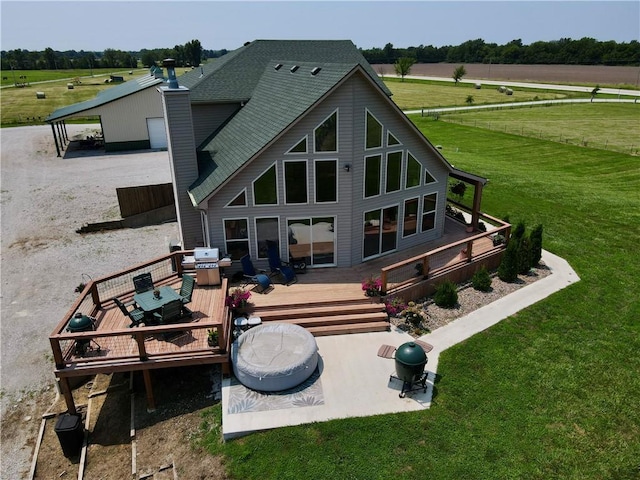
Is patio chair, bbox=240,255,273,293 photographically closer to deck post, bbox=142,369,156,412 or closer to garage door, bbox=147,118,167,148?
deck post, bbox=142,369,156,412

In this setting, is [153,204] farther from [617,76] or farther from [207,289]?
[617,76]

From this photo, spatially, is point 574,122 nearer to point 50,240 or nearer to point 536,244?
point 536,244

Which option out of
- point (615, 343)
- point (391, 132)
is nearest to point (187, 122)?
point (391, 132)

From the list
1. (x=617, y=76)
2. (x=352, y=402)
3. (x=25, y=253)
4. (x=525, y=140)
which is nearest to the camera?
(x=352, y=402)

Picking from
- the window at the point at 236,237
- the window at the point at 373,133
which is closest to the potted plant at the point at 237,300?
the window at the point at 236,237

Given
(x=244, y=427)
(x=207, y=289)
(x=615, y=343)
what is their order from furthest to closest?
(x=207, y=289) < (x=615, y=343) < (x=244, y=427)

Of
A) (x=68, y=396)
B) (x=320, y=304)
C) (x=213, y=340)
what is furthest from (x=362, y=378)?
(x=68, y=396)

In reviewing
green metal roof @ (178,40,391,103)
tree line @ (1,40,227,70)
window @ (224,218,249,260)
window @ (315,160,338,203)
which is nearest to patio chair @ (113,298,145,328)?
window @ (224,218,249,260)
